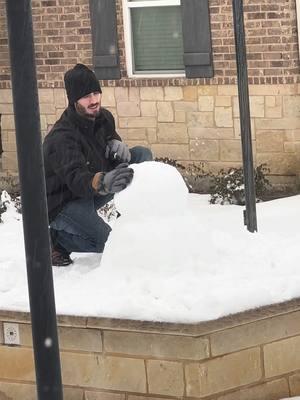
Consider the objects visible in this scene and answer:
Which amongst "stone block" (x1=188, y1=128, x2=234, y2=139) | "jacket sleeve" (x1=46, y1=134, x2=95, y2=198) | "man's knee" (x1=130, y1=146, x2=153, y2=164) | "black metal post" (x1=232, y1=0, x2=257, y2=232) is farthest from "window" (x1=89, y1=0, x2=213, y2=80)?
"jacket sleeve" (x1=46, y1=134, x2=95, y2=198)

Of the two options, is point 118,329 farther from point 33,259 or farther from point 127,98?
point 127,98

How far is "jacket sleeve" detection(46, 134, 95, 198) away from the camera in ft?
22.1

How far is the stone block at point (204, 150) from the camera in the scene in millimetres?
12055

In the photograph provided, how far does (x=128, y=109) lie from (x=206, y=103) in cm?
91

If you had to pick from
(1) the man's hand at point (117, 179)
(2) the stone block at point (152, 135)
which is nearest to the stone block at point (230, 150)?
(2) the stone block at point (152, 135)

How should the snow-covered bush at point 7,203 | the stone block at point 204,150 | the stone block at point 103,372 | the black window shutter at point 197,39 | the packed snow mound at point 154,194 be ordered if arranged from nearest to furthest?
the stone block at point 103,372
the packed snow mound at point 154,194
the snow-covered bush at point 7,203
the black window shutter at point 197,39
the stone block at point 204,150

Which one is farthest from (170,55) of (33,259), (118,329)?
(33,259)

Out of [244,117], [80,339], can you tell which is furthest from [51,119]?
[80,339]

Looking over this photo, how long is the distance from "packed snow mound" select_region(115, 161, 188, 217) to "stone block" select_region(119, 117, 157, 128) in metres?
5.83

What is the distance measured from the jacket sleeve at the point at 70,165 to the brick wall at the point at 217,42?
16.7 ft

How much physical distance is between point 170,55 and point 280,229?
4.15 meters

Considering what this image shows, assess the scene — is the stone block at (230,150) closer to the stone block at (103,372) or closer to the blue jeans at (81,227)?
the blue jeans at (81,227)

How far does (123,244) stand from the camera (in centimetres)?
647

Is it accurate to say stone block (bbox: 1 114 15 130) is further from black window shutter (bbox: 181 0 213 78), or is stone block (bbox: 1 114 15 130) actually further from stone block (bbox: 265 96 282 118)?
stone block (bbox: 265 96 282 118)
